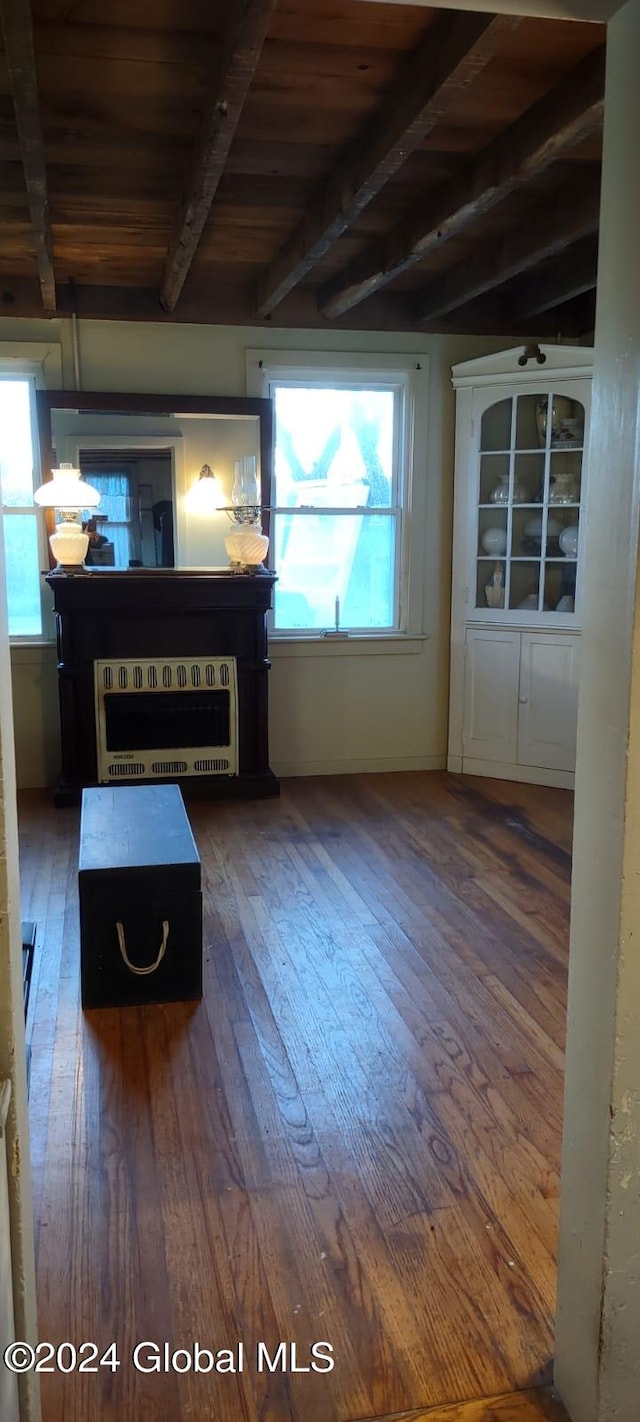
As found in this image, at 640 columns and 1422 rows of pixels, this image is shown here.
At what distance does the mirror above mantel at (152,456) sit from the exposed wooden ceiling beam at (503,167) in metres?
1.04

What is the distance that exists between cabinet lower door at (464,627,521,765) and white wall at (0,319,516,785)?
0.20 metres

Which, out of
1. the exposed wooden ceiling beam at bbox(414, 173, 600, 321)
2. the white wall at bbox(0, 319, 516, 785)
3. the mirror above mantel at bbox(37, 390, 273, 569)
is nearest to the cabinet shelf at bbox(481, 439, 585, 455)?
the white wall at bbox(0, 319, 516, 785)

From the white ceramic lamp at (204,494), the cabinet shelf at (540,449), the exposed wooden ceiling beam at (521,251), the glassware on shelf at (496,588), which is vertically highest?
the exposed wooden ceiling beam at (521,251)

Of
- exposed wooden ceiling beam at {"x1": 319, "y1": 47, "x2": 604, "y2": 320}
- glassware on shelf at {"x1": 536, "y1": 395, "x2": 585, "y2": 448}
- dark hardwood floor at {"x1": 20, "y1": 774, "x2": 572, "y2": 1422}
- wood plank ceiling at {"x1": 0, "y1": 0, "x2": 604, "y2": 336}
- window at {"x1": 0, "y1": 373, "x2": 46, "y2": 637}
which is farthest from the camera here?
glassware on shelf at {"x1": 536, "y1": 395, "x2": 585, "y2": 448}

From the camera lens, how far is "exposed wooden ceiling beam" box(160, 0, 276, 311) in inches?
84.2

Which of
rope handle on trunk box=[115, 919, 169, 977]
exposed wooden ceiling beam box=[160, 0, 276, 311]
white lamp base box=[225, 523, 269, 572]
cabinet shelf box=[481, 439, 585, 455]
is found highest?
exposed wooden ceiling beam box=[160, 0, 276, 311]

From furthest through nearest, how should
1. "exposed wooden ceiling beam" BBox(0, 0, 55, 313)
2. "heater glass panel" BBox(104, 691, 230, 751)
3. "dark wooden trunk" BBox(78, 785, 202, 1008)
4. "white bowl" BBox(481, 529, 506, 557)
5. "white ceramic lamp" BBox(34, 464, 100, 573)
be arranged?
1. "white bowl" BBox(481, 529, 506, 557)
2. "heater glass panel" BBox(104, 691, 230, 751)
3. "white ceramic lamp" BBox(34, 464, 100, 573)
4. "dark wooden trunk" BBox(78, 785, 202, 1008)
5. "exposed wooden ceiling beam" BBox(0, 0, 55, 313)

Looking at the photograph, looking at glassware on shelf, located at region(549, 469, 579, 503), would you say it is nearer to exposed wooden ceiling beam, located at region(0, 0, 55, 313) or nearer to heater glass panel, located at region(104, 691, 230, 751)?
heater glass panel, located at region(104, 691, 230, 751)

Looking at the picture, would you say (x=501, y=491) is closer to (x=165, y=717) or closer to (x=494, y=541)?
(x=494, y=541)

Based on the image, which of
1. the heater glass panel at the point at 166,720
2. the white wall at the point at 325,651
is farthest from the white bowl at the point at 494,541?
the heater glass panel at the point at 166,720

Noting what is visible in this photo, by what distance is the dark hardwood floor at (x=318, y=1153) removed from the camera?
1715 mm

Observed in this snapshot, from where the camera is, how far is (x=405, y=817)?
4.81 metres

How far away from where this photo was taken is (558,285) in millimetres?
4641

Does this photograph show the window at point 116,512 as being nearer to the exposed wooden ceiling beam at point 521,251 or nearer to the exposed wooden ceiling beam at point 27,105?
the exposed wooden ceiling beam at point 27,105
